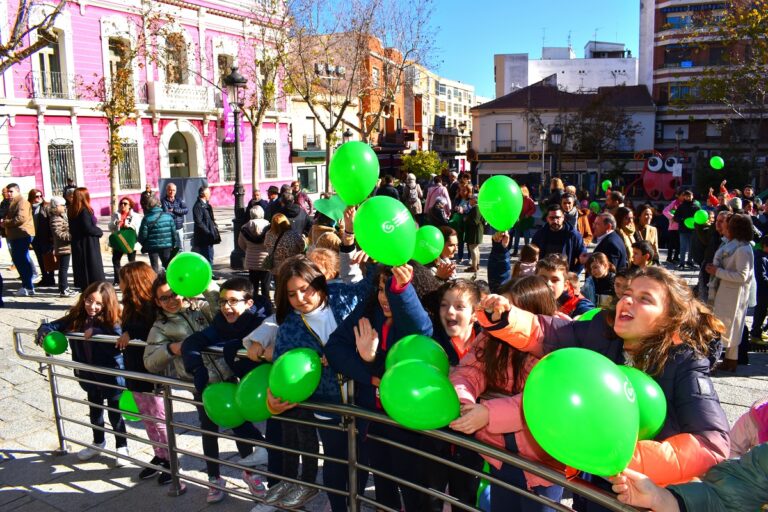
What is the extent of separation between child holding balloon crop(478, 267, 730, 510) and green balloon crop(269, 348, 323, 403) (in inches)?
37.3

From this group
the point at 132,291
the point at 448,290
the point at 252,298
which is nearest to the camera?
the point at 448,290

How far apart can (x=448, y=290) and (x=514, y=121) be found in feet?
130

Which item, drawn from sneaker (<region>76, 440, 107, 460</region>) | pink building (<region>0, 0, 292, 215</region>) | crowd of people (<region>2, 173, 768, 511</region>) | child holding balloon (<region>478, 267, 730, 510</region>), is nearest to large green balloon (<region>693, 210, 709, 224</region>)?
crowd of people (<region>2, 173, 768, 511</region>)

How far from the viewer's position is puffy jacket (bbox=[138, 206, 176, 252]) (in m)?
8.43

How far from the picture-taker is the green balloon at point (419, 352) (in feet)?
8.25

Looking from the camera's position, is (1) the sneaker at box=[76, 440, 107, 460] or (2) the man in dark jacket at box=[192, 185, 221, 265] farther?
(2) the man in dark jacket at box=[192, 185, 221, 265]

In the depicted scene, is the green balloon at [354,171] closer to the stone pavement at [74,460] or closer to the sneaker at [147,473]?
the stone pavement at [74,460]

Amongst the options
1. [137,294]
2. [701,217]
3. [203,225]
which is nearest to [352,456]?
[137,294]

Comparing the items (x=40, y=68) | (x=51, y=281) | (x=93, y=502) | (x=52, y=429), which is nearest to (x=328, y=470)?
(x=93, y=502)

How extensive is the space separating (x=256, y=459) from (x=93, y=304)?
5.14 feet

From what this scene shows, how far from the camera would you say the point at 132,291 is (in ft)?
12.9

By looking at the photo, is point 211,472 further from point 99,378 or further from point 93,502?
point 99,378

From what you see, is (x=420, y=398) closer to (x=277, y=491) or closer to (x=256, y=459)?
(x=277, y=491)

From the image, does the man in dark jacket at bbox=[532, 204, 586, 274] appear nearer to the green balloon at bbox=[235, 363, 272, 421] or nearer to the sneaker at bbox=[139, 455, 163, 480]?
the green balloon at bbox=[235, 363, 272, 421]
